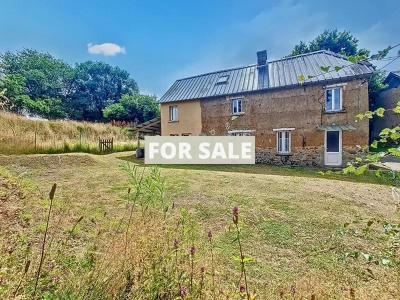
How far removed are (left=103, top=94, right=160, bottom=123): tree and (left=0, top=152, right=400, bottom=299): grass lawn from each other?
26050mm

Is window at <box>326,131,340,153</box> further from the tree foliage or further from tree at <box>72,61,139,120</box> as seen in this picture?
tree at <box>72,61,139,120</box>

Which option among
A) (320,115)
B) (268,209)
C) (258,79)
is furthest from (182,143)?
(268,209)

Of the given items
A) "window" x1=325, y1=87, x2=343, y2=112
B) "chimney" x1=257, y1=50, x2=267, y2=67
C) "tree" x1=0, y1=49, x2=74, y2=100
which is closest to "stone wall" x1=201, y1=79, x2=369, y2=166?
"window" x1=325, y1=87, x2=343, y2=112

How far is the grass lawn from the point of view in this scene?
302cm

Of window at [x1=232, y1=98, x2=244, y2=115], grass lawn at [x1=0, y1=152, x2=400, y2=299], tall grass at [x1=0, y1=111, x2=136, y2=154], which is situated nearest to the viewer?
grass lawn at [x1=0, y1=152, x2=400, y2=299]

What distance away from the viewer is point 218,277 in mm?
2881

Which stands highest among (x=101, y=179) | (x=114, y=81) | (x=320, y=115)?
(x=114, y=81)

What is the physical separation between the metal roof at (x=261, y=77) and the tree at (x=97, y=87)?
2620 centimetres

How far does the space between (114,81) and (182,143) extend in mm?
36592

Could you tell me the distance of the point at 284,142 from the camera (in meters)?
16.7

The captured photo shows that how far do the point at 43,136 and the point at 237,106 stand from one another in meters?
13.3

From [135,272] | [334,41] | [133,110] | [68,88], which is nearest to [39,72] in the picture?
[68,88]

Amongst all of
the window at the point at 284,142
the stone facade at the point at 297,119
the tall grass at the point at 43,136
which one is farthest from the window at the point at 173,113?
the window at the point at 284,142

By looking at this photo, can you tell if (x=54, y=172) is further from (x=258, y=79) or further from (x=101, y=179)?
(x=258, y=79)
